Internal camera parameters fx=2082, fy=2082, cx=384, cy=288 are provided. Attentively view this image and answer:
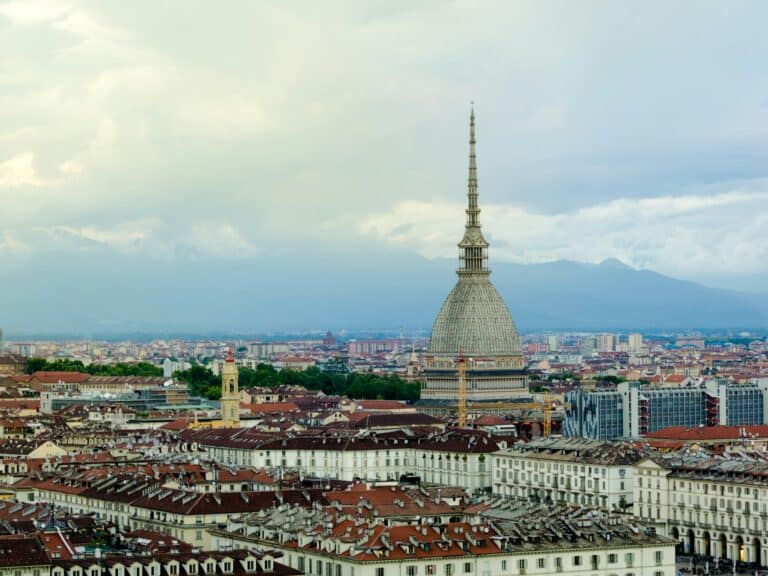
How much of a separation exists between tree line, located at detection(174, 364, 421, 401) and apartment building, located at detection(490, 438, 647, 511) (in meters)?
67.1

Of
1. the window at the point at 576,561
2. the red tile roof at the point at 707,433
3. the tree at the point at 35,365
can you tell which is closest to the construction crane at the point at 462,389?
the red tile roof at the point at 707,433

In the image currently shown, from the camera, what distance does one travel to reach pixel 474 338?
149000 millimetres

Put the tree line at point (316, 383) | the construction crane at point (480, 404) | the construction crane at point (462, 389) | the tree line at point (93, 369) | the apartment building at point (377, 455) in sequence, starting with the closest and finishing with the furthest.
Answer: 1. the apartment building at point (377, 455)
2. the construction crane at point (462, 389)
3. the construction crane at point (480, 404)
4. the tree line at point (316, 383)
5. the tree line at point (93, 369)

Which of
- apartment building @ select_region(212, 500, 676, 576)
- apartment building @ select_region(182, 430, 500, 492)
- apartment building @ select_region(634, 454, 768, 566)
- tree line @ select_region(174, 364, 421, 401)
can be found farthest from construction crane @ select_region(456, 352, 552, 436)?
apartment building @ select_region(212, 500, 676, 576)

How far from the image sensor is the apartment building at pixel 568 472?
81.6 m

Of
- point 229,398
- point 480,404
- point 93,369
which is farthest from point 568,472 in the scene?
point 93,369

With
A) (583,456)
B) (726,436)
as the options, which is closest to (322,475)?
(583,456)

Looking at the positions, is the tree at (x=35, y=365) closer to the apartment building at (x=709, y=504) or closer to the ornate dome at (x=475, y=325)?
the ornate dome at (x=475, y=325)

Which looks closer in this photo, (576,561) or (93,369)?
(576,561)

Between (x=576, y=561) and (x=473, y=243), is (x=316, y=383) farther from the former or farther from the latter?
(x=576, y=561)

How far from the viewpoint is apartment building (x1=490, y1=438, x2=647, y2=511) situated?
8156cm

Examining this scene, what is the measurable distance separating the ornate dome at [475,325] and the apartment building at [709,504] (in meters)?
68.3

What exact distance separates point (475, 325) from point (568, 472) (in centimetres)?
6494

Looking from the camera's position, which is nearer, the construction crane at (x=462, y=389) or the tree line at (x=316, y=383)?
the construction crane at (x=462, y=389)
